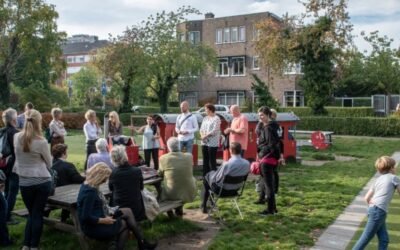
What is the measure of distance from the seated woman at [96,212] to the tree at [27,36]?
27821 mm

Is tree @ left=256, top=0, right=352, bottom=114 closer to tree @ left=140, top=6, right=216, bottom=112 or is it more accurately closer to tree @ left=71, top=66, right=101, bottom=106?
tree @ left=140, top=6, right=216, bottom=112

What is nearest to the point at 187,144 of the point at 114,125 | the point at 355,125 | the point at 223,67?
the point at 114,125

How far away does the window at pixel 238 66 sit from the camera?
47438mm

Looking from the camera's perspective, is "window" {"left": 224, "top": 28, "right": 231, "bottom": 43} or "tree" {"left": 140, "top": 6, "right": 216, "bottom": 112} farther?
"window" {"left": 224, "top": 28, "right": 231, "bottom": 43}

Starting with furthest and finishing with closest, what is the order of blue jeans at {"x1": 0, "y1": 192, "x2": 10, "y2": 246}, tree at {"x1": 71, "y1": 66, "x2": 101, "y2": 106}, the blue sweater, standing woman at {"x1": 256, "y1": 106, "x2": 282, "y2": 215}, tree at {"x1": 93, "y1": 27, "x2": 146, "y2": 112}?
1. tree at {"x1": 71, "y1": 66, "x2": 101, "y2": 106}
2. tree at {"x1": 93, "y1": 27, "x2": 146, "y2": 112}
3. standing woman at {"x1": 256, "y1": 106, "x2": 282, "y2": 215}
4. blue jeans at {"x1": 0, "y1": 192, "x2": 10, "y2": 246}
5. the blue sweater

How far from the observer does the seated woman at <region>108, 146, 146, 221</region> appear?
6.03 m

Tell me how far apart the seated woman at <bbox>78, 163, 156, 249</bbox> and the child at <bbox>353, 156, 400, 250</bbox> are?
2868mm

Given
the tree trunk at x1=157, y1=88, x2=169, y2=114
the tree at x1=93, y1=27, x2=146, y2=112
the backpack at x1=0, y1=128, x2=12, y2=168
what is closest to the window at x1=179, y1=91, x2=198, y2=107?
the tree trunk at x1=157, y1=88, x2=169, y2=114

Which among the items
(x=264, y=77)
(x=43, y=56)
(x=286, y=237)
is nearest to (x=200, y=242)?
(x=286, y=237)

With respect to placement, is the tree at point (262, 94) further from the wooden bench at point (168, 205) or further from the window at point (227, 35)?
the window at point (227, 35)

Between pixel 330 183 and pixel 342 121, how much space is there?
17.2m

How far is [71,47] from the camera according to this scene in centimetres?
12038

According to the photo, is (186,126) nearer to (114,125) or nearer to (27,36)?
(114,125)

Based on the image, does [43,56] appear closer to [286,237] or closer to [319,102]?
[319,102]
